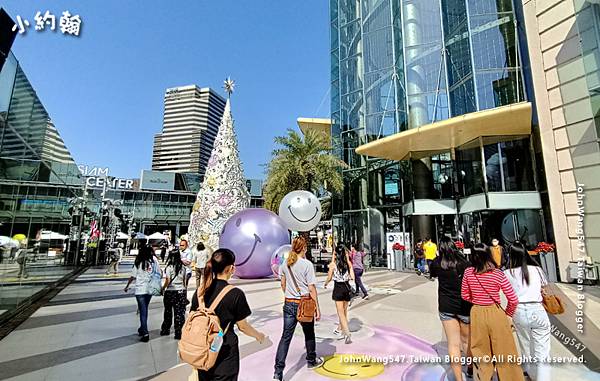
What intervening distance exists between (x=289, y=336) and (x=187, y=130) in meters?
137

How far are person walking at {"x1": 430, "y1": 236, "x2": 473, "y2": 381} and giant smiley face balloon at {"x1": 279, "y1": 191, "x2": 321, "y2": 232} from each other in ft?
23.2

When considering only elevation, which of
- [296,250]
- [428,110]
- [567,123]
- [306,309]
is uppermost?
[428,110]

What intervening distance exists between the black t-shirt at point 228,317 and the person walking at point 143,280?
3758 mm

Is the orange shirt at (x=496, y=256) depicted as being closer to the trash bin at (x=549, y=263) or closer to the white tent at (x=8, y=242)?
the trash bin at (x=549, y=263)

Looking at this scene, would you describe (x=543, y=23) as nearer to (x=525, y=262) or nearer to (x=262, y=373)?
(x=525, y=262)

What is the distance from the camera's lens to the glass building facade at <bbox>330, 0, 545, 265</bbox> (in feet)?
47.1

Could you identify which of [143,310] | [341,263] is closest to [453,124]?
[341,263]

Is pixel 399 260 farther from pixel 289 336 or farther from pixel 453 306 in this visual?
pixel 289 336

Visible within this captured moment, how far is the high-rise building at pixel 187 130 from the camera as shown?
123875mm

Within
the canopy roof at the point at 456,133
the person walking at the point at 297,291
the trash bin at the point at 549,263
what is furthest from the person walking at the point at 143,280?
the canopy roof at the point at 456,133

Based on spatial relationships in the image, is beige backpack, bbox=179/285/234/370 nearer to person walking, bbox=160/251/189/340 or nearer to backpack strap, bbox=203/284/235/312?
backpack strap, bbox=203/284/235/312

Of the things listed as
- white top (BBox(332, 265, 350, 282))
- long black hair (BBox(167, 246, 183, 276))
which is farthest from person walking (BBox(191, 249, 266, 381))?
long black hair (BBox(167, 246, 183, 276))

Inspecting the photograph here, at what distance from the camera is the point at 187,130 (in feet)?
427

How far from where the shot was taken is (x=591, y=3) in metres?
7.96
